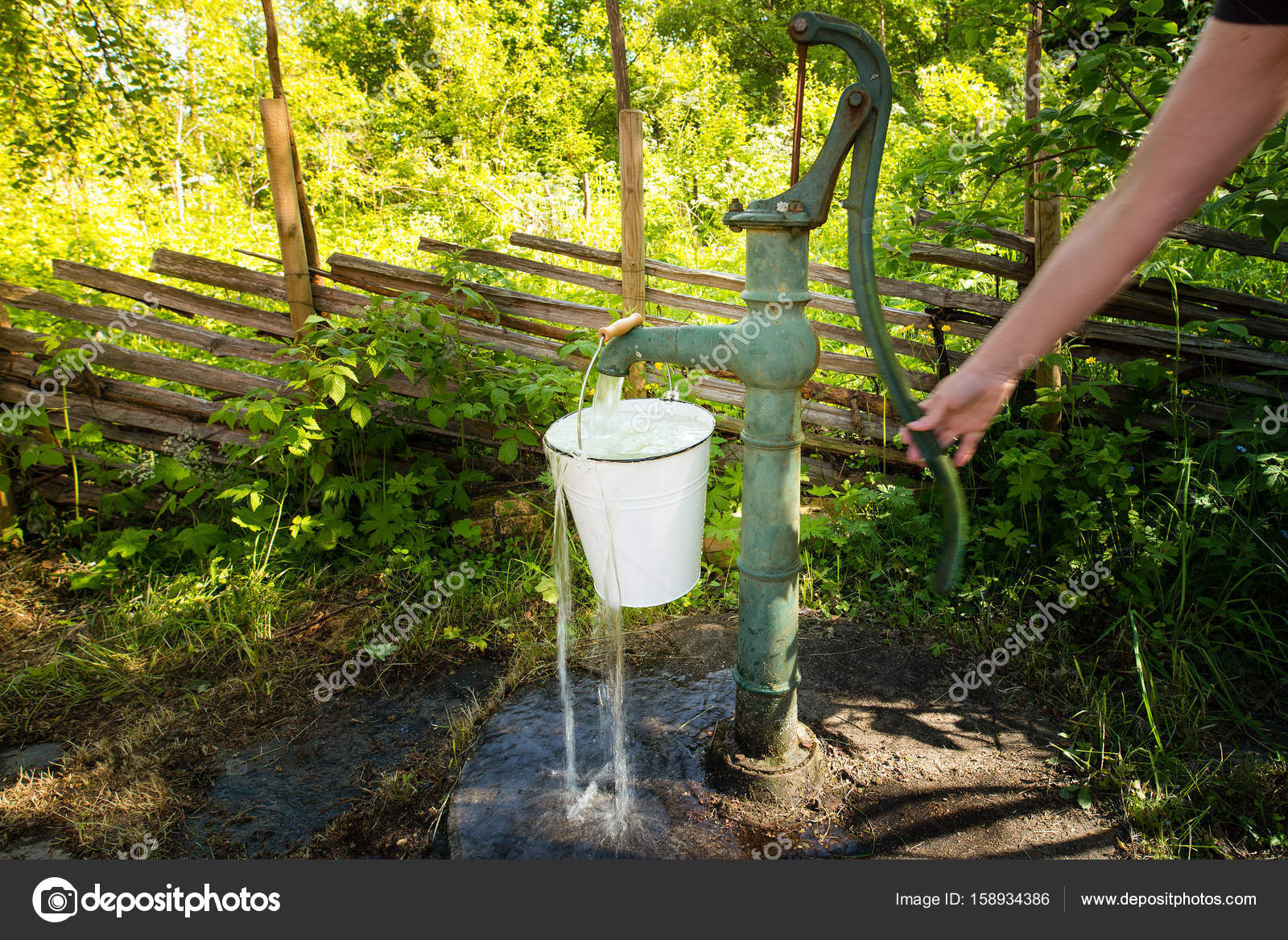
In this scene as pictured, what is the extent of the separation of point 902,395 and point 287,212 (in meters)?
2.78

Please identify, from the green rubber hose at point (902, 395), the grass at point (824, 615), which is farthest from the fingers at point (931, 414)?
the grass at point (824, 615)

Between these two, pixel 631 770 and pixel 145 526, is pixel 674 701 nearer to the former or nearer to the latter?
pixel 631 770

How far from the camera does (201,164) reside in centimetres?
903

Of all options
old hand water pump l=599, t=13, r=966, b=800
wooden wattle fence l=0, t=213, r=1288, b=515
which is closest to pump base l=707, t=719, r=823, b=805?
old hand water pump l=599, t=13, r=966, b=800

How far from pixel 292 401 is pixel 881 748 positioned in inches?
94.3

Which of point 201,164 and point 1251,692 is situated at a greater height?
point 201,164

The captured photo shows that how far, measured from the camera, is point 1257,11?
0.73 metres

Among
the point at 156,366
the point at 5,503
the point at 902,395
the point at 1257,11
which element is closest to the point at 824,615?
the point at 902,395

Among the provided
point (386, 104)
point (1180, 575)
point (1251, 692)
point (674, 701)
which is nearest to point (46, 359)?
point (674, 701)

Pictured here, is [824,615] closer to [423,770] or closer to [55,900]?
[423,770]

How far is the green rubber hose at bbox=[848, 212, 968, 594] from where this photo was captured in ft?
3.53

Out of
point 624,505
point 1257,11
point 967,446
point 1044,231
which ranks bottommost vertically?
point 624,505

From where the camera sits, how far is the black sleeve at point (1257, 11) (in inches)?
28.3

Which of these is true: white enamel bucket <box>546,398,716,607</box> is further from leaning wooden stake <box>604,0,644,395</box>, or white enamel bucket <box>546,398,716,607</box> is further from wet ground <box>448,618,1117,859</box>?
leaning wooden stake <box>604,0,644,395</box>
